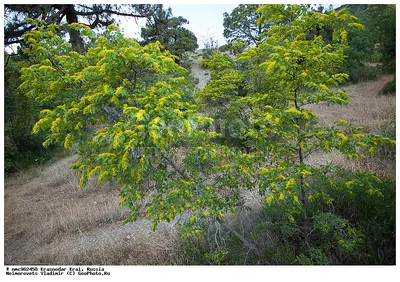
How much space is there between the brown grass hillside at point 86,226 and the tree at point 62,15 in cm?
373

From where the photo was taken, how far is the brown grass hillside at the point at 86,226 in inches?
135

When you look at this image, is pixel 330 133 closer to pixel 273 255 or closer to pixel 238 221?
pixel 273 255

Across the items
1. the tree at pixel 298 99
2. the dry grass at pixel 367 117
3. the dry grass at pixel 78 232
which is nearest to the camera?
the tree at pixel 298 99

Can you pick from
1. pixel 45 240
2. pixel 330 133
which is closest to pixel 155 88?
pixel 330 133

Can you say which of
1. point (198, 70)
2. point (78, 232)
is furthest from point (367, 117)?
point (198, 70)

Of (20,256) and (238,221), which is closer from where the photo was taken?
(238,221)

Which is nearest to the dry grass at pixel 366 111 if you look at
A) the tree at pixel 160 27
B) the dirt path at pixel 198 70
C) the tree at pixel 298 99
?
the tree at pixel 298 99

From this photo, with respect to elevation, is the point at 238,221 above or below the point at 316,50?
below

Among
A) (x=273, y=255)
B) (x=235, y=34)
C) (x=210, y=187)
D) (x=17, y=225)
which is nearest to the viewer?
(x=210, y=187)

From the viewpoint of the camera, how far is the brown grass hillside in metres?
3.44

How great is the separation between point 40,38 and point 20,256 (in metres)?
3.32

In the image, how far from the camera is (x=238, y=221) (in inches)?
135

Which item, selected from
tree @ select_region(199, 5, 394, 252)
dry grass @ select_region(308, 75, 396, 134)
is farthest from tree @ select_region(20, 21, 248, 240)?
dry grass @ select_region(308, 75, 396, 134)

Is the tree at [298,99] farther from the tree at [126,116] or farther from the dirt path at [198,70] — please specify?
the dirt path at [198,70]
